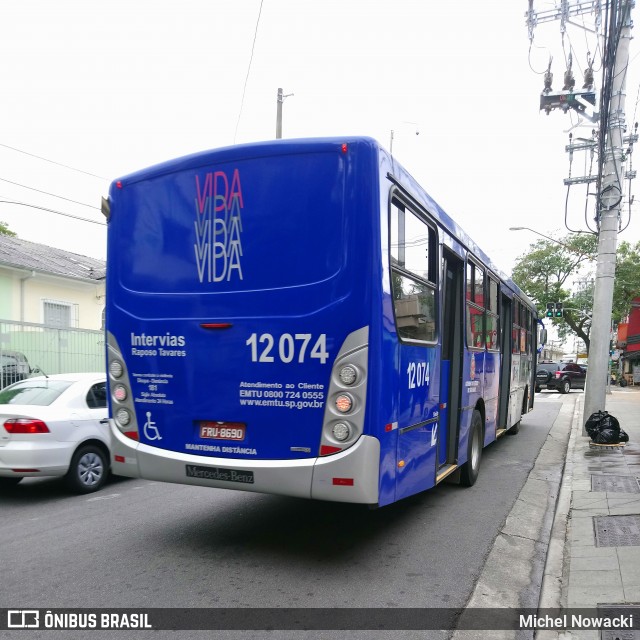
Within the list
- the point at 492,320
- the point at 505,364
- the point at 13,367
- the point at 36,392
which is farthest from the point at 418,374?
the point at 13,367

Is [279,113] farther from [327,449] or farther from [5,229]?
[5,229]

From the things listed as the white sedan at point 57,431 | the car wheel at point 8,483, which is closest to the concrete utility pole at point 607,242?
the white sedan at point 57,431

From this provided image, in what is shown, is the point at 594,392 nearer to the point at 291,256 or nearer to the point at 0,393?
the point at 291,256

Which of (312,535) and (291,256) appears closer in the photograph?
(291,256)

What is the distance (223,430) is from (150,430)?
0.75 m

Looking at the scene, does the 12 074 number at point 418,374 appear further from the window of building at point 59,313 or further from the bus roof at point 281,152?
the window of building at point 59,313

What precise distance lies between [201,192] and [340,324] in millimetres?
1695

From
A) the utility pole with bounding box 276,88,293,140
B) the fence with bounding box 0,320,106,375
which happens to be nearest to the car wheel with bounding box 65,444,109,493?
the fence with bounding box 0,320,106,375

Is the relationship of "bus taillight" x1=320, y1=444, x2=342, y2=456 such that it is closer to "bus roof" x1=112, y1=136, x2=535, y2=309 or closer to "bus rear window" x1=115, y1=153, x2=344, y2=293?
"bus rear window" x1=115, y1=153, x2=344, y2=293

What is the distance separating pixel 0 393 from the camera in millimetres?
7621

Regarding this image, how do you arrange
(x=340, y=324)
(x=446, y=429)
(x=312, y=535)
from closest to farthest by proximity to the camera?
(x=340, y=324), (x=312, y=535), (x=446, y=429)

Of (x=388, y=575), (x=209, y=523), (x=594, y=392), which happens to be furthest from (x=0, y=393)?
(x=594, y=392)

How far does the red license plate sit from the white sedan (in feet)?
9.52

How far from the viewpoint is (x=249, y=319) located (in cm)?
455
